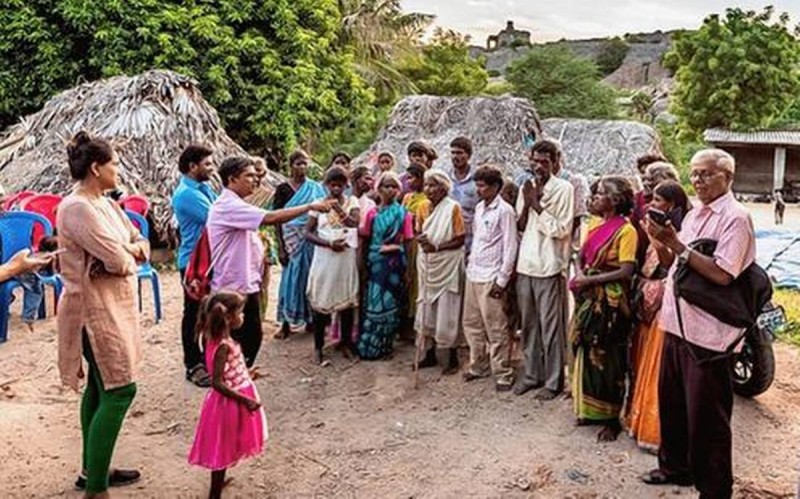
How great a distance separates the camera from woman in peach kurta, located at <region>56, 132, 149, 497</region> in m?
3.15

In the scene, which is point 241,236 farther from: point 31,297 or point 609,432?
point 31,297

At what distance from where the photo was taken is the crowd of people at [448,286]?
10.5 feet

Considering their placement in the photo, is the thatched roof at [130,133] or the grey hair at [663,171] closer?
the grey hair at [663,171]

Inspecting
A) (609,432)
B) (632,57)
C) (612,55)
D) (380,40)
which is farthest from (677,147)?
(612,55)

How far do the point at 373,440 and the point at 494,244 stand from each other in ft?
4.72

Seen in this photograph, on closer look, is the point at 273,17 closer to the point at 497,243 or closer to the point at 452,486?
the point at 497,243

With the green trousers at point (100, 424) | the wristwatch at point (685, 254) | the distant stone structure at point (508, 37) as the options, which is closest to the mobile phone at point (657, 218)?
the wristwatch at point (685, 254)

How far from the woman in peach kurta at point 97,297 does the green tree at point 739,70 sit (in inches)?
1109

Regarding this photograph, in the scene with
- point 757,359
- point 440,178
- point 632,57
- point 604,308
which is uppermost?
point 632,57

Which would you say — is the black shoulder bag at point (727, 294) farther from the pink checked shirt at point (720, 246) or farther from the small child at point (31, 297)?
the small child at point (31, 297)

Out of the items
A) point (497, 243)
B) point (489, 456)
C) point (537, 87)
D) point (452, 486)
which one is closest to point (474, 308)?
point (497, 243)

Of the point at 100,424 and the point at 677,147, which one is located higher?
the point at 677,147

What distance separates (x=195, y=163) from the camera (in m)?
4.73

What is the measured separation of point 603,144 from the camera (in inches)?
727
